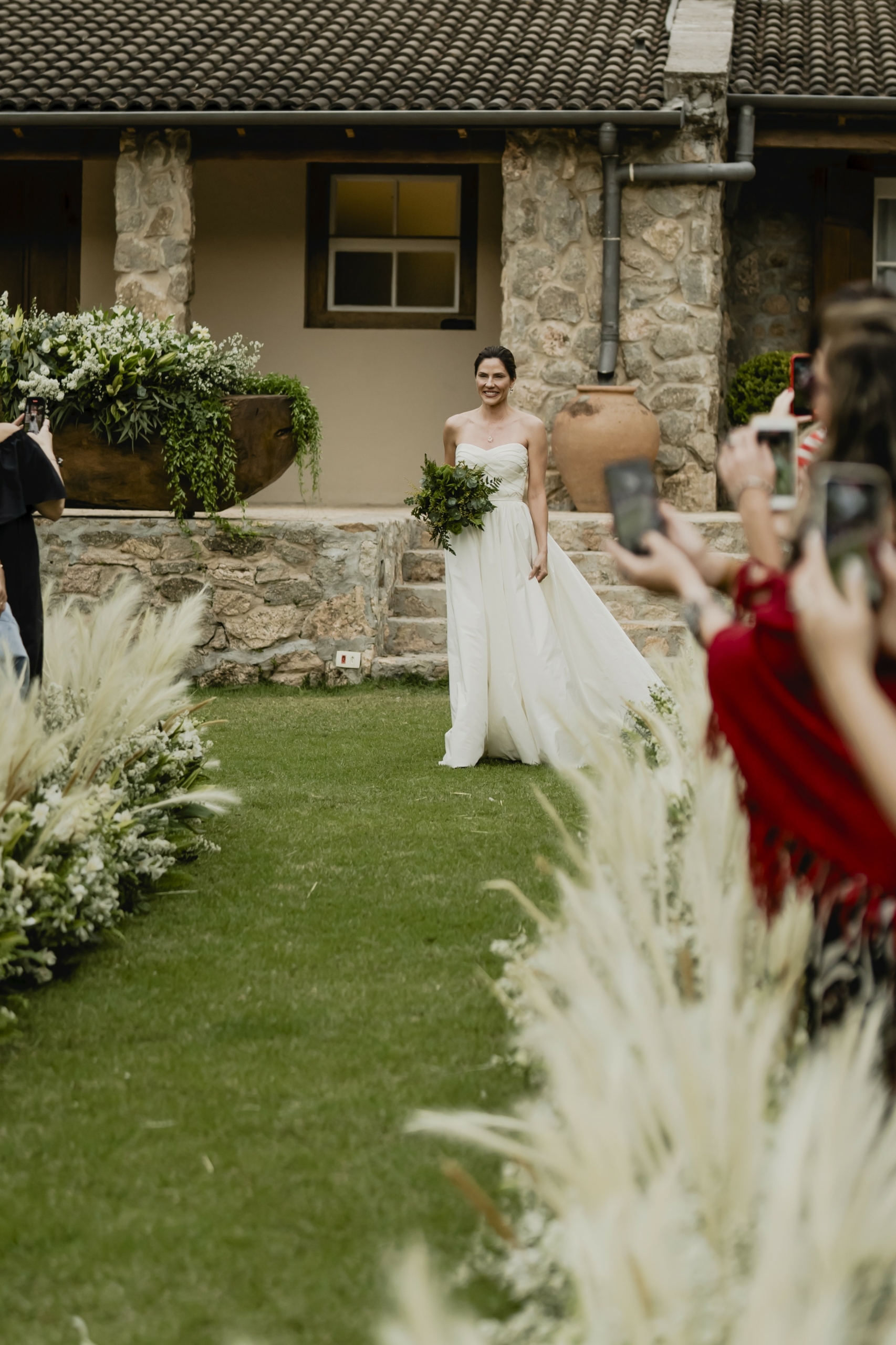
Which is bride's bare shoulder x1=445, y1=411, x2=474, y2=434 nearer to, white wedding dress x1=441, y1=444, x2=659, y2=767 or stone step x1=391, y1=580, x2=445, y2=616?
white wedding dress x1=441, y1=444, x2=659, y2=767

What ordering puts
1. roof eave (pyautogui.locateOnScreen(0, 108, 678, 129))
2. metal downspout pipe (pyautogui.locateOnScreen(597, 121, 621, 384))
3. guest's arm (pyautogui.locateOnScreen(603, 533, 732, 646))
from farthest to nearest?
metal downspout pipe (pyautogui.locateOnScreen(597, 121, 621, 384)) < roof eave (pyautogui.locateOnScreen(0, 108, 678, 129)) < guest's arm (pyautogui.locateOnScreen(603, 533, 732, 646))

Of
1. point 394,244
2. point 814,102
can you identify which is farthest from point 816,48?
point 394,244

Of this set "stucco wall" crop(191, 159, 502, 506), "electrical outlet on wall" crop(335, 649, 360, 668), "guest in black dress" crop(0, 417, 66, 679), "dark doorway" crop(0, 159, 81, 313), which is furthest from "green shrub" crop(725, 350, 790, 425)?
"guest in black dress" crop(0, 417, 66, 679)

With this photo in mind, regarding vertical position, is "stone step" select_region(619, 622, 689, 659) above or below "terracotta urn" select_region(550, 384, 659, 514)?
below

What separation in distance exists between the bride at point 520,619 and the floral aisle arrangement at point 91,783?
2103 mm

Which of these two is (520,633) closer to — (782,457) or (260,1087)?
(260,1087)

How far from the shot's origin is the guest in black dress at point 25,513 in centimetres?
504

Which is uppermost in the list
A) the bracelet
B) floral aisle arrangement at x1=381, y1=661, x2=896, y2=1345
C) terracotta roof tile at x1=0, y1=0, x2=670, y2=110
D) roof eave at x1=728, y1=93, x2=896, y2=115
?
terracotta roof tile at x1=0, y1=0, x2=670, y2=110

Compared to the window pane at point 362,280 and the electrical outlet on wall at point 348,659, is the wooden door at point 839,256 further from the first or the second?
the electrical outlet on wall at point 348,659

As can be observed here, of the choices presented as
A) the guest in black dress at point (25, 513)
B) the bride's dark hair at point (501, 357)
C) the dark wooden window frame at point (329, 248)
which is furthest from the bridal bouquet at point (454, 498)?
the dark wooden window frame at point (329, 248)

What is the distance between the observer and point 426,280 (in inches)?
531

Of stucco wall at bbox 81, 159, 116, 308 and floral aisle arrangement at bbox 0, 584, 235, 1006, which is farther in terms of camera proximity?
stucco wall at bbox 81, 159, 116, 308

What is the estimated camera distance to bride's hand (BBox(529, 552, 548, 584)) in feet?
24.0

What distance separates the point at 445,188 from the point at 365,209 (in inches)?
29.5
